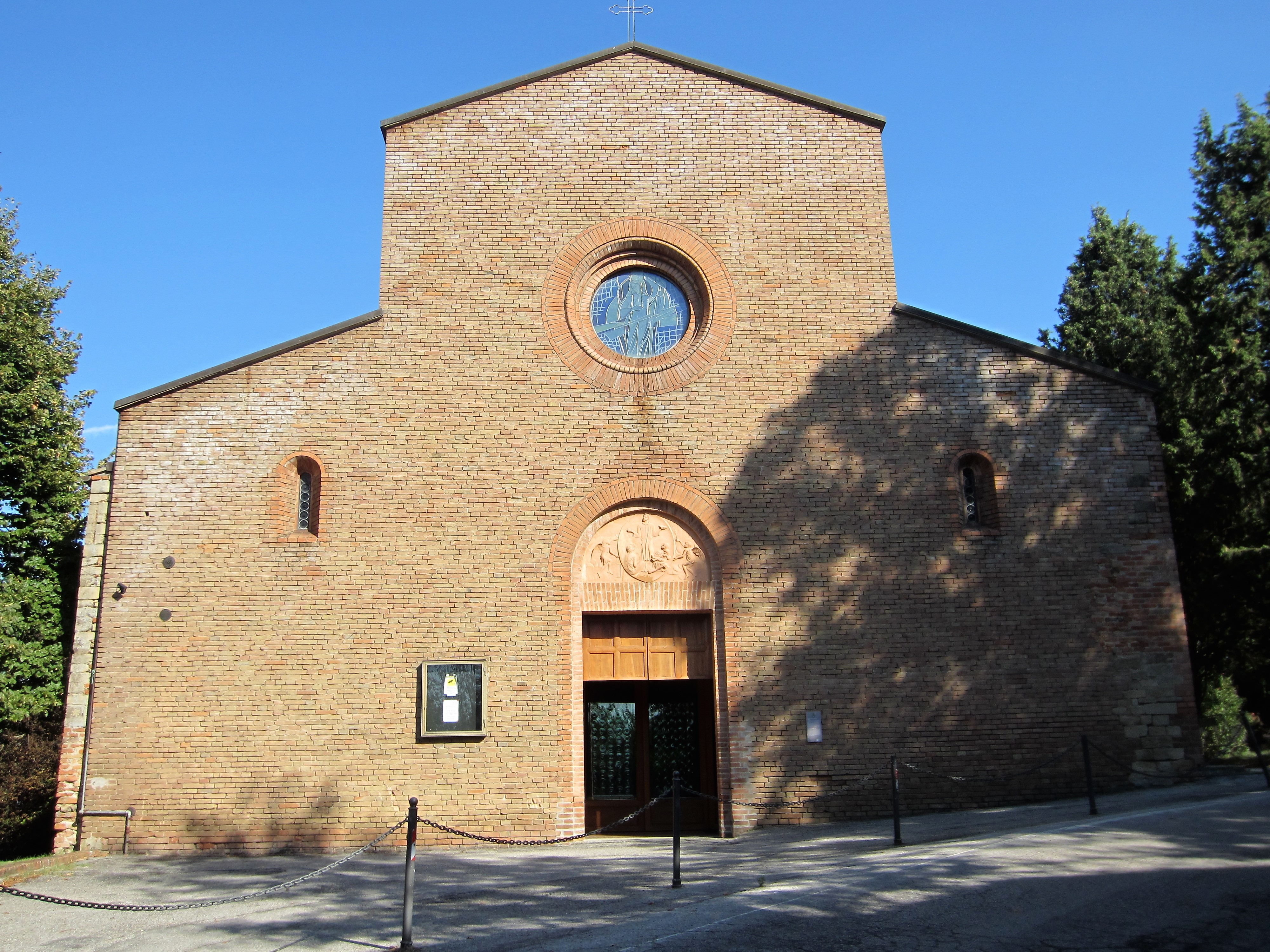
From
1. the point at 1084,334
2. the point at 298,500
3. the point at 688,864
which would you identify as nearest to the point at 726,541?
the point at 688,864

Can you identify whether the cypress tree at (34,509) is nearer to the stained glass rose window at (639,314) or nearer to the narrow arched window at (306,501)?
the narrow arched window at (306,501)

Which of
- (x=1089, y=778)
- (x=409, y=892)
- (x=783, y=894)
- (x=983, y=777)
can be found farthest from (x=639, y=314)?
(x=409, y=892)

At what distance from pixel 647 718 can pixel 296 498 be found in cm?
566

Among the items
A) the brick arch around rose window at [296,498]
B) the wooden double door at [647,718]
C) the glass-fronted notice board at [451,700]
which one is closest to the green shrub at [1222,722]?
the wooden double door at [647,718]

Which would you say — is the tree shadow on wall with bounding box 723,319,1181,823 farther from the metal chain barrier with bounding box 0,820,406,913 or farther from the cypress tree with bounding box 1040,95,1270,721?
the metal chain barrier with bounding box 0,820,406,913

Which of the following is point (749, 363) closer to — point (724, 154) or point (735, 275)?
point (735, 275)

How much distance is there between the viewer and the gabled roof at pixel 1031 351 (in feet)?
43.5

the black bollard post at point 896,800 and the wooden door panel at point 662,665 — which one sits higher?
the wooden door panel at point 662,665

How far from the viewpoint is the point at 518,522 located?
12.7m

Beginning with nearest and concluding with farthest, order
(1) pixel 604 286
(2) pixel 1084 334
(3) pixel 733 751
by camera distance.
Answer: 1. (3) pixel 733 751
2. (1) pixel 604 286
3. (2) pixel 1084 334

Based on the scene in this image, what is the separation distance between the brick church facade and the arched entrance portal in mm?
47

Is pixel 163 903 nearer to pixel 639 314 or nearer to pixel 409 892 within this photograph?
pixel 409 892

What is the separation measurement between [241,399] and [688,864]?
835 centimetres

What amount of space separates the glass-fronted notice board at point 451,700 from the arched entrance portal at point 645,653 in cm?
146
